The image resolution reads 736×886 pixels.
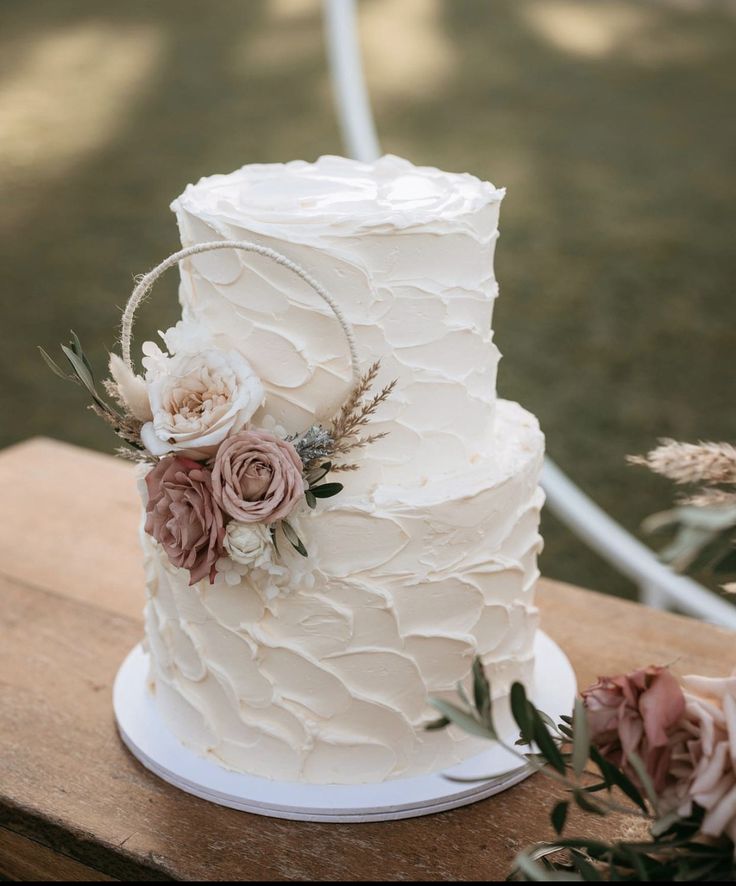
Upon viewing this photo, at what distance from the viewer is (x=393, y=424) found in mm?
1274

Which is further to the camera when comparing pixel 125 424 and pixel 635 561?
pixel 635 561

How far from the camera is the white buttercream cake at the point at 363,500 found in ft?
4.01

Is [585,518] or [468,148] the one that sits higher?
[468,148]

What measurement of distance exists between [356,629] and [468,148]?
13.4 ft

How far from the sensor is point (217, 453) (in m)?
1.16

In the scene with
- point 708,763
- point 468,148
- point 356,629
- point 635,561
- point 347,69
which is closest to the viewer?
point 708,763

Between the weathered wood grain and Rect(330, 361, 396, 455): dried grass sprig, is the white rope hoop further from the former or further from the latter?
the weathered wood grain

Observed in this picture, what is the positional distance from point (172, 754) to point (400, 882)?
0.35m

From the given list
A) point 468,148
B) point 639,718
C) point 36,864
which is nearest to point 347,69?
point 36,864

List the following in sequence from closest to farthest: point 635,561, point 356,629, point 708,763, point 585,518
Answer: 1. point 708,763
2. point 356,629
3. point 635,561
4. point 585,518

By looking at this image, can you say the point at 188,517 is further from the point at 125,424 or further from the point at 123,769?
the point at 123,769

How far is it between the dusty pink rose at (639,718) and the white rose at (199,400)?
1.58 ft

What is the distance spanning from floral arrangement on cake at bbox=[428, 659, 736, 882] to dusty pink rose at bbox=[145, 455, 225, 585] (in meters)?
0.37

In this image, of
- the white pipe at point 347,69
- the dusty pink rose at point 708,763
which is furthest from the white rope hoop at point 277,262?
the white pipe at point 347,69
